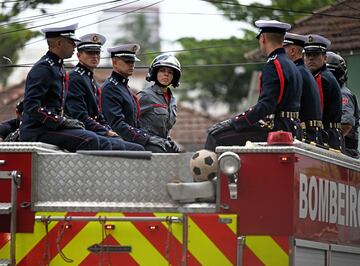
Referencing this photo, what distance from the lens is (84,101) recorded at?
985 centimetres

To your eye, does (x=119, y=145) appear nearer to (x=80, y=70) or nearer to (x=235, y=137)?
(x=235, y=137)

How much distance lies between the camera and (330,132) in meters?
10.5

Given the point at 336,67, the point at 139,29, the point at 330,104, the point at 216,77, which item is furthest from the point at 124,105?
the point at 139,29

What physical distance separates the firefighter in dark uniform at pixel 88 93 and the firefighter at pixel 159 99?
0.57m

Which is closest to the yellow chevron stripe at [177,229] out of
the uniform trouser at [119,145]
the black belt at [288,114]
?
the uniform trouser at [119,145]

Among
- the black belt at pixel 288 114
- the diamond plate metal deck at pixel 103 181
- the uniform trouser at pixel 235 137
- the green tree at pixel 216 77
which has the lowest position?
the diamond plate metal deck at pixel 103 181

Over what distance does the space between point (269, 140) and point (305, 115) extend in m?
2.10

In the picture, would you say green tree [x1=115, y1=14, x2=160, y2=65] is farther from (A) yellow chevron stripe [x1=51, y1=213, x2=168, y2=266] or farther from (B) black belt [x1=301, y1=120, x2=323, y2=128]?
(A) yellow chevron stripe [x1=51, y1=213, x2=168, y2=266]

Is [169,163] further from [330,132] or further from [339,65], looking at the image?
[339,65]

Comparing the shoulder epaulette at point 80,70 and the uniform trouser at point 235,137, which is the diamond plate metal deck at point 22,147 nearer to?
the uniform trouser at point 235,137

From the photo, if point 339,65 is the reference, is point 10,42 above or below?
above

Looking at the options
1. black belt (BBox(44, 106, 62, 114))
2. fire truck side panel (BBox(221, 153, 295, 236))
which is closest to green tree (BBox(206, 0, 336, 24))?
black belt (BBox(44, 106, 62, 114))

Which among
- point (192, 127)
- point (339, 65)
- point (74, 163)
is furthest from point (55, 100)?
point (192, 127)

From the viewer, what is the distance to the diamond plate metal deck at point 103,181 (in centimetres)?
803
